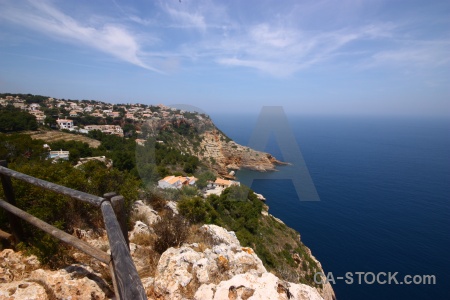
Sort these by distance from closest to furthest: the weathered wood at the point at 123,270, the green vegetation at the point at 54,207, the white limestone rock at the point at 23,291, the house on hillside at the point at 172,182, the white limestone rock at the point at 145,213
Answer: the weathered wood at the point at 123,270 → the white limestone rock at the point at 23,291 → the green vegetation at the point at 54,207 → the white limestone rock at the point at 145,213 → the house on hillside at the point at 172,182

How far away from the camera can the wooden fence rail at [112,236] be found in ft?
3.12

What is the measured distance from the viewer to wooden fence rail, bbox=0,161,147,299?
952 mm

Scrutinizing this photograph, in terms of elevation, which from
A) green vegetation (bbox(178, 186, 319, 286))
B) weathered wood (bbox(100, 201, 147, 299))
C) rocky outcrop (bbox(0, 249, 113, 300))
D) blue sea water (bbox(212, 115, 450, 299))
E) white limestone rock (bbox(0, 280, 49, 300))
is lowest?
blue sea water (bbox(212, 115, 450, 299))

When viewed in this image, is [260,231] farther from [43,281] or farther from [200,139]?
[43,281]

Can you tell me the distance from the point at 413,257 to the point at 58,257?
33.5 metres

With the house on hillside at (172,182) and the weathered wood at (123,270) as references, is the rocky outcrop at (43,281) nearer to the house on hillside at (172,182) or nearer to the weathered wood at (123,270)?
the weathered wood at (123,270)

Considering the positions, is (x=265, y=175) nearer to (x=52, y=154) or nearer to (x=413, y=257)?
(x=413, y=257)

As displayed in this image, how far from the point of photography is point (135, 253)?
399cm

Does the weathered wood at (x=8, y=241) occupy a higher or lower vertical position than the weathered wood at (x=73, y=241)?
lower

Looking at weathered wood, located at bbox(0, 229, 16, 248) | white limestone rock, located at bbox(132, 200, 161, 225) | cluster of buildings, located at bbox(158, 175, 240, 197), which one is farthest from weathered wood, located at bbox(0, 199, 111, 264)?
cluster of buildings, located at bbox(158, 175, 240, 197)

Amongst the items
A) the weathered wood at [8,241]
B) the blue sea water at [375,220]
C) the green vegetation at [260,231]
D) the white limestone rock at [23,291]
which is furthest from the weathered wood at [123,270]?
the blue sea water at [375,220]

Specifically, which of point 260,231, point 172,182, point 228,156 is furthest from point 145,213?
point 228,156

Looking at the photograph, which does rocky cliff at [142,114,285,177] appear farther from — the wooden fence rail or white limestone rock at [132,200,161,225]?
the wooden fence rail

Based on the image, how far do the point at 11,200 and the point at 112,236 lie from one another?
2.22 meters
